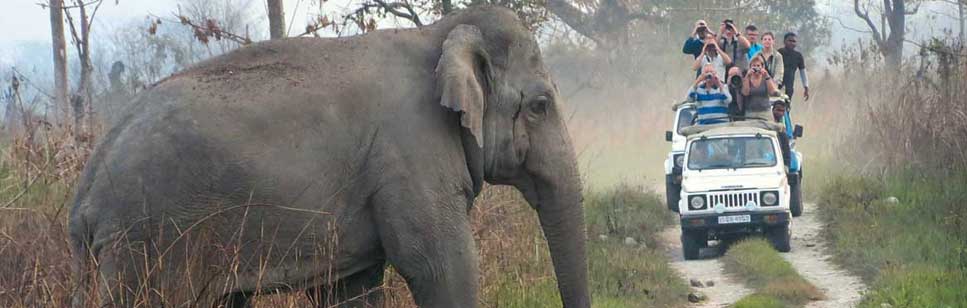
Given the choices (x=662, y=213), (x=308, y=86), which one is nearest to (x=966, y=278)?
(x=308, y=86)

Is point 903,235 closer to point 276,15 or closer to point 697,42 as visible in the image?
point 697,42

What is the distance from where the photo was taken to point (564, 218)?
26.7 ft

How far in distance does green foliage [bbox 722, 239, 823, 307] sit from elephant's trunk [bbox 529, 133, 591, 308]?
11.5 ft

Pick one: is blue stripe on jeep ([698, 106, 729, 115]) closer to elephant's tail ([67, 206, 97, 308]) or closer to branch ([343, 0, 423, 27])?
branch ([343, 0, 423, 27])

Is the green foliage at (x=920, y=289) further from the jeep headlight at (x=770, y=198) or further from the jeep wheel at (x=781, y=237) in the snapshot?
the jeep headlight at (x=770, y=198)

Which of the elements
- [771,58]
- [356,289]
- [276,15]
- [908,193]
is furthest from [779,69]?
[356,289]

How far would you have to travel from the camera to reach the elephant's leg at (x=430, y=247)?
7395mm

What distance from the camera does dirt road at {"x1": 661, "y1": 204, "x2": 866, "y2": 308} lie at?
12.1 meters

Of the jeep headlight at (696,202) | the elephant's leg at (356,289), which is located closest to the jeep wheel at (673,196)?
the jeep headlight at (696,202)

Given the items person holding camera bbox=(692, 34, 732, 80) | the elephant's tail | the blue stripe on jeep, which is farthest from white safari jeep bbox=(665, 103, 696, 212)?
the elephant's tail

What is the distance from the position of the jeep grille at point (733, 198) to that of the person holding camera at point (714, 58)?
288 centimetres

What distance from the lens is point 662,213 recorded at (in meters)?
19.0

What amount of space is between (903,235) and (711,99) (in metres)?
4.01

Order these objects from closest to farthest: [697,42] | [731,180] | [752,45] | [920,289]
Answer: [920,289], [731,180], [752,45], [697,42]
